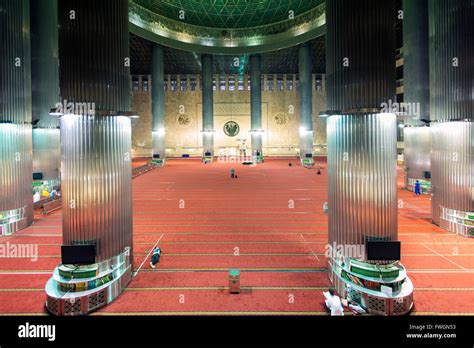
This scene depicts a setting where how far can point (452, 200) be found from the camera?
8648 millimetres

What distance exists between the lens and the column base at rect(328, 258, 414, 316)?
4547mm

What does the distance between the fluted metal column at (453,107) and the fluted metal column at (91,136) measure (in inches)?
334

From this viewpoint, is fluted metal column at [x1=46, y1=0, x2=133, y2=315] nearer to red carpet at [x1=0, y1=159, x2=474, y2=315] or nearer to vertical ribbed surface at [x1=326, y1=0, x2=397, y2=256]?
red carpet at [x1=0, y1=159, x2=474, y2=315]

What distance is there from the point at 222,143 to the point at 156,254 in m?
33.2

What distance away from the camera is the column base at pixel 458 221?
817 cm

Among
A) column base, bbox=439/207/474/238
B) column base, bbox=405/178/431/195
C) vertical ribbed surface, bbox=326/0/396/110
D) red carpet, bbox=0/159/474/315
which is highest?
vertical ribbed surface, bbox=326/0/396/110

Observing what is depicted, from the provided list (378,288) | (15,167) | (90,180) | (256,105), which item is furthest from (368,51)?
(256,105)

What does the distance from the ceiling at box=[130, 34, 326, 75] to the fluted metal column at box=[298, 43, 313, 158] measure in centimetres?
144

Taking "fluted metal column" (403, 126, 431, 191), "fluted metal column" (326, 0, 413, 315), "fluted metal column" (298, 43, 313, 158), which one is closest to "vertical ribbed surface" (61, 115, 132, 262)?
"fluted metal column" (326, 0, 413, 315)

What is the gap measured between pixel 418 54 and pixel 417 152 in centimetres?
464

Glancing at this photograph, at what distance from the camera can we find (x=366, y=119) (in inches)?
197

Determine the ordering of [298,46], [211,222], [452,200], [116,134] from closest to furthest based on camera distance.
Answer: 1. [116,134]
2. [452,200]
3. [211,222]
4. [298,46]

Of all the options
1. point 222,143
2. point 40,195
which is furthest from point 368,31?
point 222,143
